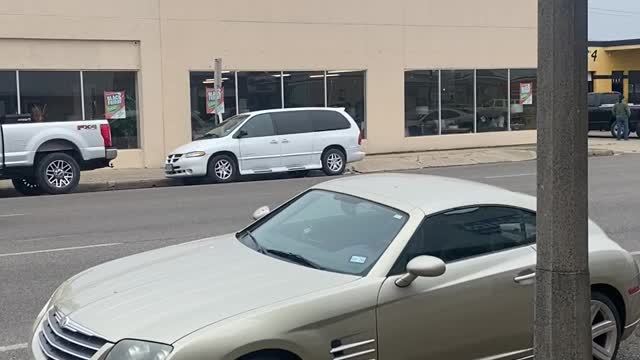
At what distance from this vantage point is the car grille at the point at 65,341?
12.2 ft

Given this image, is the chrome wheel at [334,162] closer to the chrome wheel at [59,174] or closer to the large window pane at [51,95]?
the chrome wheel at [59,174]

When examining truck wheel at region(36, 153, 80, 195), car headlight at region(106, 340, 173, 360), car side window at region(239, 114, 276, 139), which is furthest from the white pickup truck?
car headlight at region(106, 340, 173, 360)

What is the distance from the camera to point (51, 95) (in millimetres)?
20891

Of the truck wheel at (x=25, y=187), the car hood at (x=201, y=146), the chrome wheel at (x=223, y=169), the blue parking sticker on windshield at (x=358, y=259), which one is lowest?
the truck wheel at (x=25, y=187)

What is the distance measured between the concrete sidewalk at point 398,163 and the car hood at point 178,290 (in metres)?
14.0

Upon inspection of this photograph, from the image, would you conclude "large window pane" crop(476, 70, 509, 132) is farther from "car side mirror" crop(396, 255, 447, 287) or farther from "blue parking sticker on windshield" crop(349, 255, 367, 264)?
"car side mirror" crop(396, 255, 447, 287)

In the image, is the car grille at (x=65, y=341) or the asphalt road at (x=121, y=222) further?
the asphalt road at (x=121, y=222)

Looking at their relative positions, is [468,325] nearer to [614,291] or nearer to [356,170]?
[614,291]

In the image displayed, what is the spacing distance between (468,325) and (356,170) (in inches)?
666

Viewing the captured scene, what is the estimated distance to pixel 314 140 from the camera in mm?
19406

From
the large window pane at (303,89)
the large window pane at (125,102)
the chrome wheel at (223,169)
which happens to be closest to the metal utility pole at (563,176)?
the chrome wheel at (223,169)

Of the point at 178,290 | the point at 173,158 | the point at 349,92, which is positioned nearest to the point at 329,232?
the point at 178,290

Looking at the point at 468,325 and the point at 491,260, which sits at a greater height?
the point at 491,260

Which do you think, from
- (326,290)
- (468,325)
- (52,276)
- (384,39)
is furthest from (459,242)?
(384,39)
